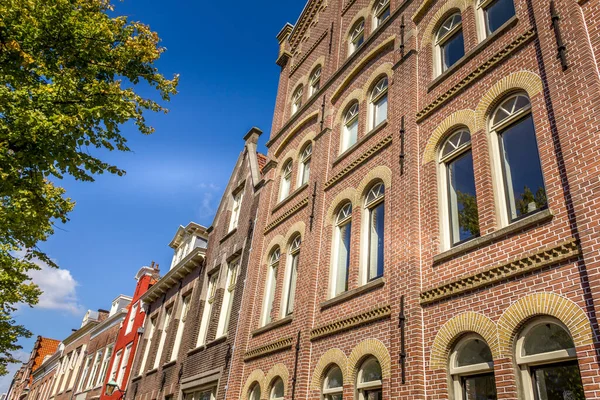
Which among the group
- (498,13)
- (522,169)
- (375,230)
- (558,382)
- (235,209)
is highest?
(235,209)

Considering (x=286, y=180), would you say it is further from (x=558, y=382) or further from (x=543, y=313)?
(x=558, y=382)

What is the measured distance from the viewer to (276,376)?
1170 centimetres

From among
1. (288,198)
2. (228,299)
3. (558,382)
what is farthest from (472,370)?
(228,299)

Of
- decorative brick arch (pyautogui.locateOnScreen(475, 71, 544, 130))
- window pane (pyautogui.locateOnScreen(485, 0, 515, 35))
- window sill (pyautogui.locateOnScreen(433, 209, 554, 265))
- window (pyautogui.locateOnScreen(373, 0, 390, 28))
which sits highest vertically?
window (pyautogui.locateOnScreen(373, 0, 390, 28))

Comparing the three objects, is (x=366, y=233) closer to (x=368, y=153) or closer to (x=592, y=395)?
(x=368, y=153)

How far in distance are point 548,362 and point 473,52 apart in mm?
6000

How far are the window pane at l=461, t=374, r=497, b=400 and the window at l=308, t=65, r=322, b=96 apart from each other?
40.1ft

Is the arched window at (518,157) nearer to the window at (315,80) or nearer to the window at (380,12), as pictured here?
the window at (380,12)

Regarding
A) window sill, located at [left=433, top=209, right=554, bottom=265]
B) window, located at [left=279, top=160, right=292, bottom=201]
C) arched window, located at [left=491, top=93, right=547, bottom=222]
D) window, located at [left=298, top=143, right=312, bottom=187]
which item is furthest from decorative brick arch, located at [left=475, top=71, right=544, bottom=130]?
window, located at [left=279, top=160, right=292, bottom=201]

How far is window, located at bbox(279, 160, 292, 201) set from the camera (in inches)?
641

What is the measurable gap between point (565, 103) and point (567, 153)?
0.83 metres

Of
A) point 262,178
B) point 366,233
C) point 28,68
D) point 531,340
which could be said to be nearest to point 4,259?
point 28,68

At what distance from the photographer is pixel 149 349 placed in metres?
22.1

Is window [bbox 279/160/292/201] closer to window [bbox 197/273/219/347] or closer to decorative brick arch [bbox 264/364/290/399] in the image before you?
window [bbox 197/273/219/347]
